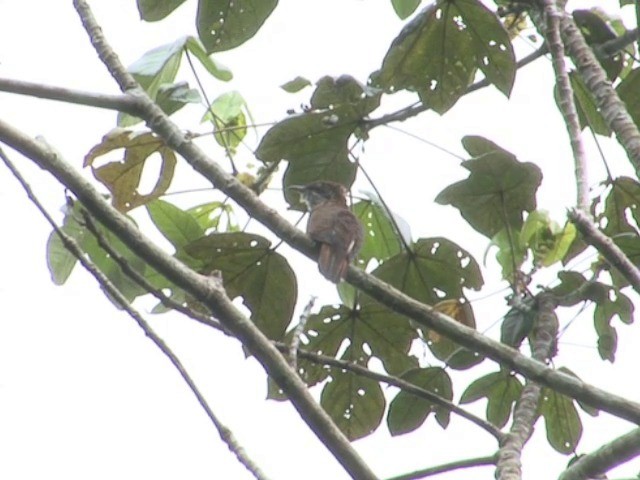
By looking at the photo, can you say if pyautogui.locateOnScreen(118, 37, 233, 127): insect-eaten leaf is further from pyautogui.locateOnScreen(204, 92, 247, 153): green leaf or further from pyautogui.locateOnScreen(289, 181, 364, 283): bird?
pyautogui.locateOnScreen(289, 181, 364, 283): bird

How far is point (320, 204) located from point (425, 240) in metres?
0.89

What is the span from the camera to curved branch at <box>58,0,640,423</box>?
2.94 metres

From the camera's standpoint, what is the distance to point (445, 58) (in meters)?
4.15

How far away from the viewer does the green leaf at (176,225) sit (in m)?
4.23

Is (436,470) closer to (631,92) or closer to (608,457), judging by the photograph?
(608,457)

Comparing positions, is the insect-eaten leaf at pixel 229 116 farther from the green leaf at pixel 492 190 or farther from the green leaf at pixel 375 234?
the green leaf at pixel 492 190

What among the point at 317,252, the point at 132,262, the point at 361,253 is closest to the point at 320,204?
the point at 361,253

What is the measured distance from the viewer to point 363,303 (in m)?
4.34

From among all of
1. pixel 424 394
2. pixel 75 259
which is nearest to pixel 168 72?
pixel 75 259

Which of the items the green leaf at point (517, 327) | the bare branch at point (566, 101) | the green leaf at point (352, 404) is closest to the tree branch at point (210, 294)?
the bare branch at point (566, 101)

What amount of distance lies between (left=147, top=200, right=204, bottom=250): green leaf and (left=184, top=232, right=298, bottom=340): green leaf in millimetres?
105

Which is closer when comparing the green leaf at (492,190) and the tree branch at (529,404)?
the tree branch at (529,404)

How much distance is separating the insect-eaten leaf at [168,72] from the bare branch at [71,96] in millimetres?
396

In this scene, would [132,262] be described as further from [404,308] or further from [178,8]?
[404,308]
